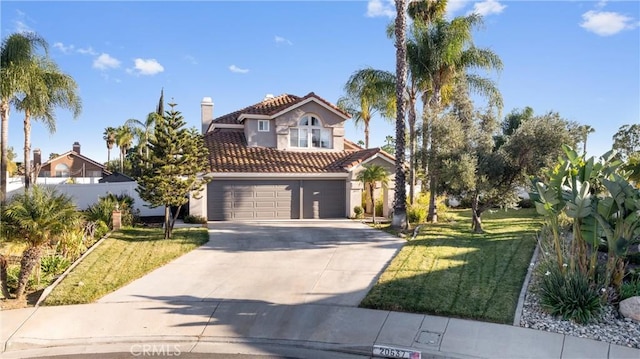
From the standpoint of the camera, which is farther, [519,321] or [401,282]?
[401,282]

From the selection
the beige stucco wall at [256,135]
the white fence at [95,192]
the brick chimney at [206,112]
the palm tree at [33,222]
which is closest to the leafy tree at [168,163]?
the palm tree at [33,222]

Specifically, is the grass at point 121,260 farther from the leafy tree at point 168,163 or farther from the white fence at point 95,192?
the white fence at point 95,192

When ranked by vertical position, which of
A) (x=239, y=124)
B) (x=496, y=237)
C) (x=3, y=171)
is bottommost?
(x=496, y=237)

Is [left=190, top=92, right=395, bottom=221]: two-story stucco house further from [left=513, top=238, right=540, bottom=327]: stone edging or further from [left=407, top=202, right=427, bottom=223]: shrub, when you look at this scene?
[left=513, top=238, right=540, bottom=327]: stone edging

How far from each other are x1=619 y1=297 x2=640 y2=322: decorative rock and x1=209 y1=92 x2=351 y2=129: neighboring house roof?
17.0m

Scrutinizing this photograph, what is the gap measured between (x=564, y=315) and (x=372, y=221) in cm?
1225

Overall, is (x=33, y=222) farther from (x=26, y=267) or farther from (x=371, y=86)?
(x=371, y=86)

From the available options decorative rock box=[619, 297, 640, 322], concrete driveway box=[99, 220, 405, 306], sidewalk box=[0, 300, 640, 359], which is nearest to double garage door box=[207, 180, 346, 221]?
concrete driveway box=[99, 220, 405, 306]

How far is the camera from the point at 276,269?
469 inches

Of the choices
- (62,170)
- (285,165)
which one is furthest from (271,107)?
(62,170)

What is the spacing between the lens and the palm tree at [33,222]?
9.77 m

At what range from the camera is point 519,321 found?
8273 millimetres

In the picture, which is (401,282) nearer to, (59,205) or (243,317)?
(243,317)

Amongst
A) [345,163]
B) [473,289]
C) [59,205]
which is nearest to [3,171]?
[59,205]
